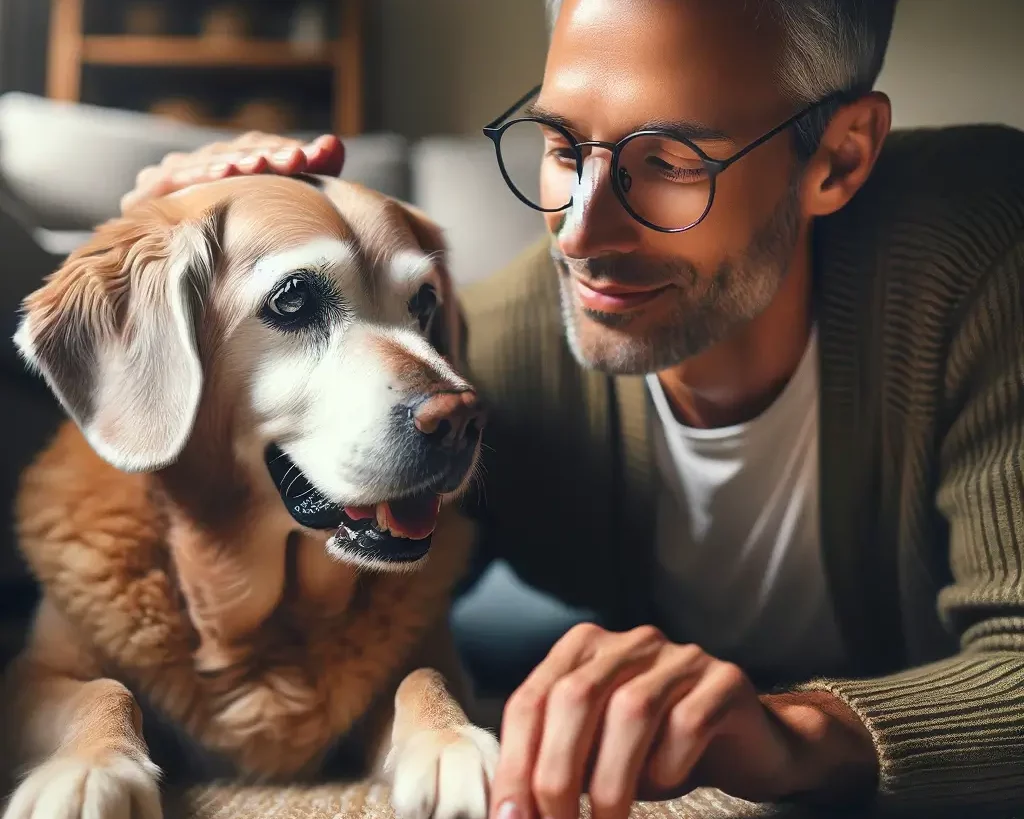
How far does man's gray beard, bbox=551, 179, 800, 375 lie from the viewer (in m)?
0.66

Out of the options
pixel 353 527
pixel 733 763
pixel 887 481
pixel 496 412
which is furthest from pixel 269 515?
pixel 887 481

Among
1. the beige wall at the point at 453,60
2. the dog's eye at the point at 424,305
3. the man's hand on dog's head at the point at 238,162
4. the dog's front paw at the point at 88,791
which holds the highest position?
the beige wall at the point at 453,60

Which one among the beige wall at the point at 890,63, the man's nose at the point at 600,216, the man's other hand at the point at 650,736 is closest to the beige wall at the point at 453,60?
the beige wall at the point at 890,63

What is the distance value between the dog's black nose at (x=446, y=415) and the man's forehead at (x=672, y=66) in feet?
0.79

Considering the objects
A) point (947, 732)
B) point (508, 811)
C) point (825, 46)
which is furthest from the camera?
point (825, 46)

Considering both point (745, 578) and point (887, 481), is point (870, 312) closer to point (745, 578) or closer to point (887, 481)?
point (887, 481)

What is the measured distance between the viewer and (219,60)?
75cm

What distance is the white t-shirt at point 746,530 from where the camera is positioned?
712 mm

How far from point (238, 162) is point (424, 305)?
0.18 meters

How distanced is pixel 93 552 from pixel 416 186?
1.24ft

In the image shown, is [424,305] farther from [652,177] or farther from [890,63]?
[890,63]

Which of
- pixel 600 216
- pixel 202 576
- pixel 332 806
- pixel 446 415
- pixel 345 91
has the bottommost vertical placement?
pixel 332 806

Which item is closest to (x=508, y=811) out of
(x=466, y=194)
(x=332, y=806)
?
(x=332, y=806)

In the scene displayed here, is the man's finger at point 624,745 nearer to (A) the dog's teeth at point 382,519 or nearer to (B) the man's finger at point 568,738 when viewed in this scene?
(B) the man's finger at point 568,738
